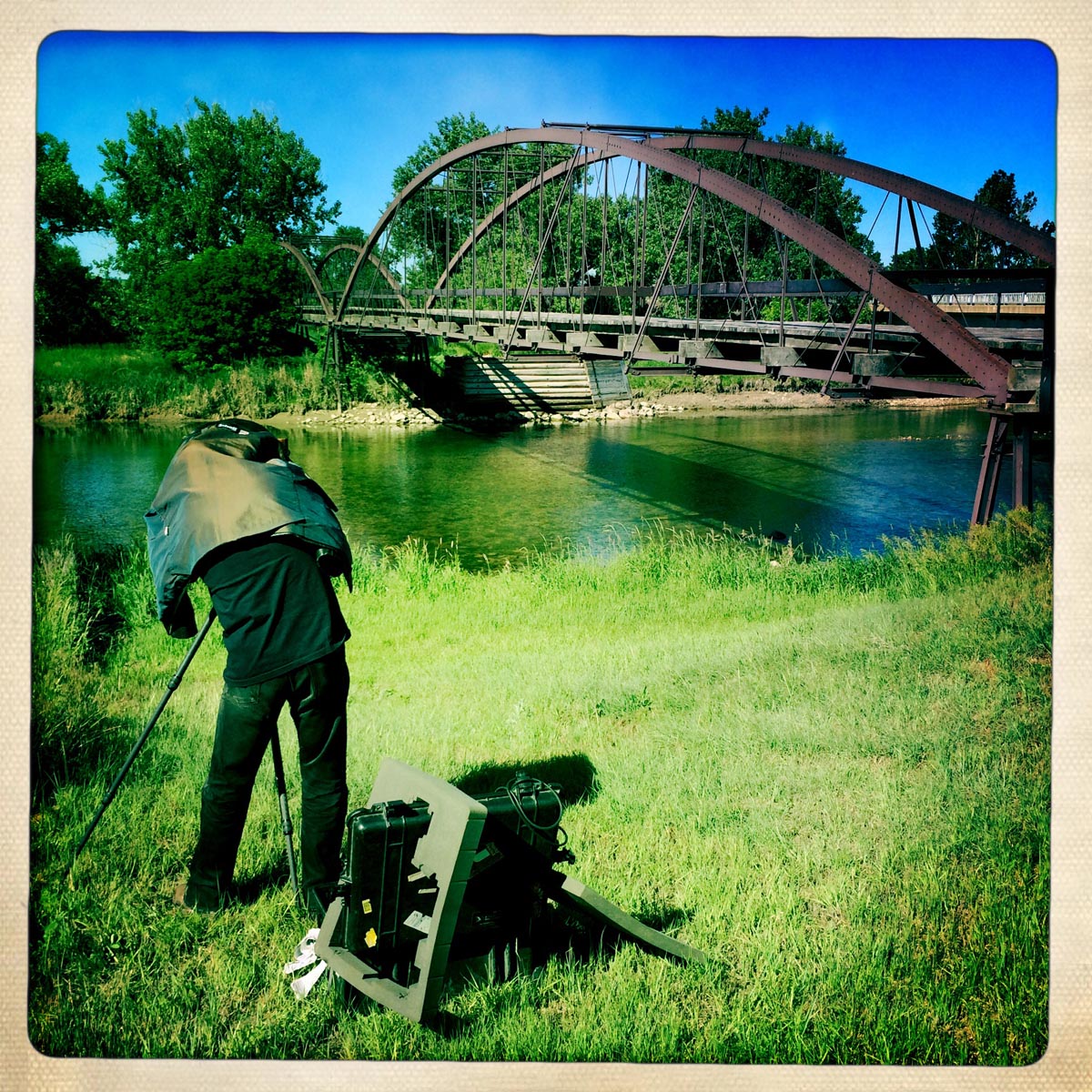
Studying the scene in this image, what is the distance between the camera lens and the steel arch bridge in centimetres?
345

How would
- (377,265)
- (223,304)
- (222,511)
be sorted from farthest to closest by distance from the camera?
(377,265) → (223,304) → (222,511)

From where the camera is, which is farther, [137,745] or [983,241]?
[983,241]

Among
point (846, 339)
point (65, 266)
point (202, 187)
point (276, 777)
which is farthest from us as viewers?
point (846, 339)

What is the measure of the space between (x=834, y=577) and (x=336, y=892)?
8.18 ft

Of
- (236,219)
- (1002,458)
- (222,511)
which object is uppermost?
(236,219)

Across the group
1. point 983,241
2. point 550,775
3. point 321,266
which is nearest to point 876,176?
point 983,241

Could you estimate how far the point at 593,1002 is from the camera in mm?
2543

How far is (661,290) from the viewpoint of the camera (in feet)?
16.4

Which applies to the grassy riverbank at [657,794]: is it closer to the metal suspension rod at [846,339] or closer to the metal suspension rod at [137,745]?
the metal suspension rod at [137,745]

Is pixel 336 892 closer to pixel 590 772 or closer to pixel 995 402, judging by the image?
pixel 590 772

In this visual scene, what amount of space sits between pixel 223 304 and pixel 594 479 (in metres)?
1.69

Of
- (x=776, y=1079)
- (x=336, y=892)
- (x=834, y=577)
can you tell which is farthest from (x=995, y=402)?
(x=336, y=892)

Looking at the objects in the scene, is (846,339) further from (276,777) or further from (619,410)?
(276,777)

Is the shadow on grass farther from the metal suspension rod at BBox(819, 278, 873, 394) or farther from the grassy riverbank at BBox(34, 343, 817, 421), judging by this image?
the metal suspension rod at BBox(819, 278, 873, 394)
